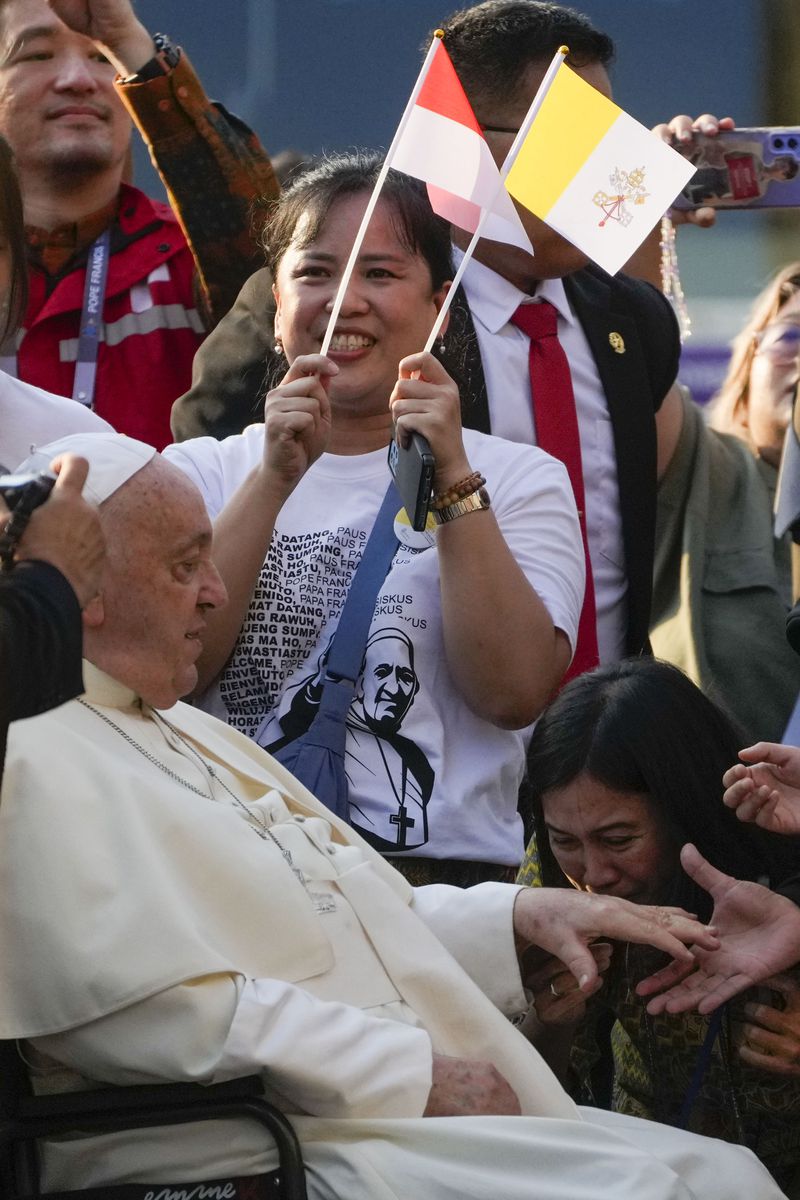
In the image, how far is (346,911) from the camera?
133 inches

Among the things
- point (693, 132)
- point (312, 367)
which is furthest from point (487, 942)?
point (693, 132)

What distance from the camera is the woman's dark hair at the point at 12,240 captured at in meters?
4.09

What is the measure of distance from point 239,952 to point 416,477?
1071 millimetres

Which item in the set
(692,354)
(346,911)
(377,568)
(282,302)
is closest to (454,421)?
(377,568)

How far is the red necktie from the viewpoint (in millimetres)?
4570

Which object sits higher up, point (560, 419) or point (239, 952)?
point (560, 419)

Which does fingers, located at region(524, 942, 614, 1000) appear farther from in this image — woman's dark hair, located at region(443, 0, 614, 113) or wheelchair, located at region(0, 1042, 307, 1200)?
woman's dark hair, located at region(443, 0, 614, 113)

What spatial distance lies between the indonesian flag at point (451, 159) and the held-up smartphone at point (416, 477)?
0.58 meters

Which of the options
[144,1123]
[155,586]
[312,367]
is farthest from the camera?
[312,367]

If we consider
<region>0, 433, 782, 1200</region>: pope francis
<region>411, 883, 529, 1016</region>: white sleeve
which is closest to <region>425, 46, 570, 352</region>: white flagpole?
<region>0, 433, 782, 1200</region>: pope francis

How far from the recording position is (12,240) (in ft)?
13.5

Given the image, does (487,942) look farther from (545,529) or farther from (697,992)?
(545,529)

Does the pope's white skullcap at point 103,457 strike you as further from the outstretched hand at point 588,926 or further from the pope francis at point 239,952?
the outstretched hand at point 588,926

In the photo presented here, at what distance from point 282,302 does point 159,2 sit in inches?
117
